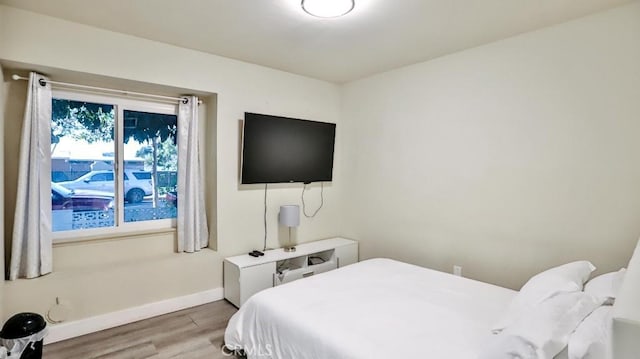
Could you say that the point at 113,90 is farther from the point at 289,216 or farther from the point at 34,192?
the point at 289,216

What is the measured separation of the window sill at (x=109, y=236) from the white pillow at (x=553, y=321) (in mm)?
3066

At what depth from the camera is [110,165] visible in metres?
3.06

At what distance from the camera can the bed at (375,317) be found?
1600 mm

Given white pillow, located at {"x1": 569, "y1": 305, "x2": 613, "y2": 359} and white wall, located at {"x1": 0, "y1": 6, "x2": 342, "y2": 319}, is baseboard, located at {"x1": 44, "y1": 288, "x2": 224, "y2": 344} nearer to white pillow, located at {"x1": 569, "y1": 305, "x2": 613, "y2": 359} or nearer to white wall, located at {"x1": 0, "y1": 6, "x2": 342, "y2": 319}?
white wall, located at {"x1": 0, "y1": 6, "x2": 342, "y2": 319}

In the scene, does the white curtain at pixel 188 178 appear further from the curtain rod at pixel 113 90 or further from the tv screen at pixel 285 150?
the tv screen at pixel 285 150

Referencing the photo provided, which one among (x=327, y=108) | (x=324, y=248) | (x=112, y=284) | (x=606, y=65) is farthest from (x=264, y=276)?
(x=606, y=65)

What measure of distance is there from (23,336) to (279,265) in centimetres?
220

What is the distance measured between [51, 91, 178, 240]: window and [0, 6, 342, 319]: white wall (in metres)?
0.21

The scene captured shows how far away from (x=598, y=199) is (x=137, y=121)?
13.2ft

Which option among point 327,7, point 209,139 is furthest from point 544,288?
point 209,139

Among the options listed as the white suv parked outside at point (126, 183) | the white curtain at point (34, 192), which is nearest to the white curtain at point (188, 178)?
the white suv parked outside at point (126, 183)

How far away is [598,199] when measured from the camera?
238cm

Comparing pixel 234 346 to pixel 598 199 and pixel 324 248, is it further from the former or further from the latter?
pixel 598 199

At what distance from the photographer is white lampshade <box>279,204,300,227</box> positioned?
370 centimetres
